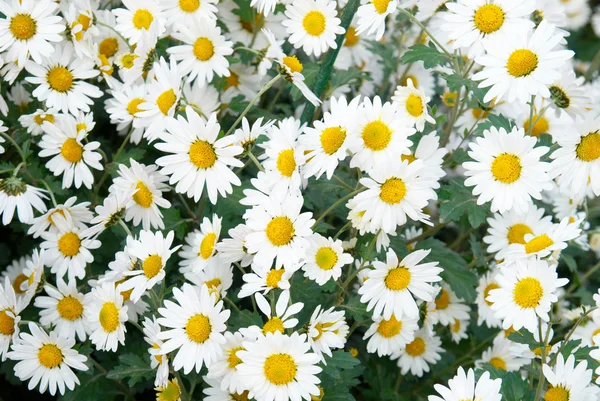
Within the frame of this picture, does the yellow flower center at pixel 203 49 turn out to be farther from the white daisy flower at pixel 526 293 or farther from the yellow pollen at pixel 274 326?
the white daisy flower at pixel 526 293

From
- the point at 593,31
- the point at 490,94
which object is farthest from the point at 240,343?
the point at 593,31

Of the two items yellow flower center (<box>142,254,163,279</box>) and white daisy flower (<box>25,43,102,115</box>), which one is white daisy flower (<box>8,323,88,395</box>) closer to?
yellow flower center (<box>142,254,163,279</box>)

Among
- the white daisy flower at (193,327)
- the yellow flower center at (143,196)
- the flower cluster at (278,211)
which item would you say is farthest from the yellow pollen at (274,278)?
the yellow flower center at (143,196)

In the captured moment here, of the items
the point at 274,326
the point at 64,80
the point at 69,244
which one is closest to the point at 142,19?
the point at 64,80

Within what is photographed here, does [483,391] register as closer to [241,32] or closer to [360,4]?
[360,4]

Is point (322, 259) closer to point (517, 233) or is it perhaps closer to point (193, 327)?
point (193, 327)

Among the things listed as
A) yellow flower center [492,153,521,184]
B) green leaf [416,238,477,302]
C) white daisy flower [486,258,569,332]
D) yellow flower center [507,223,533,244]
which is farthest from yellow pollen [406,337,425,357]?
yellow flower center [492,153,521,184]
